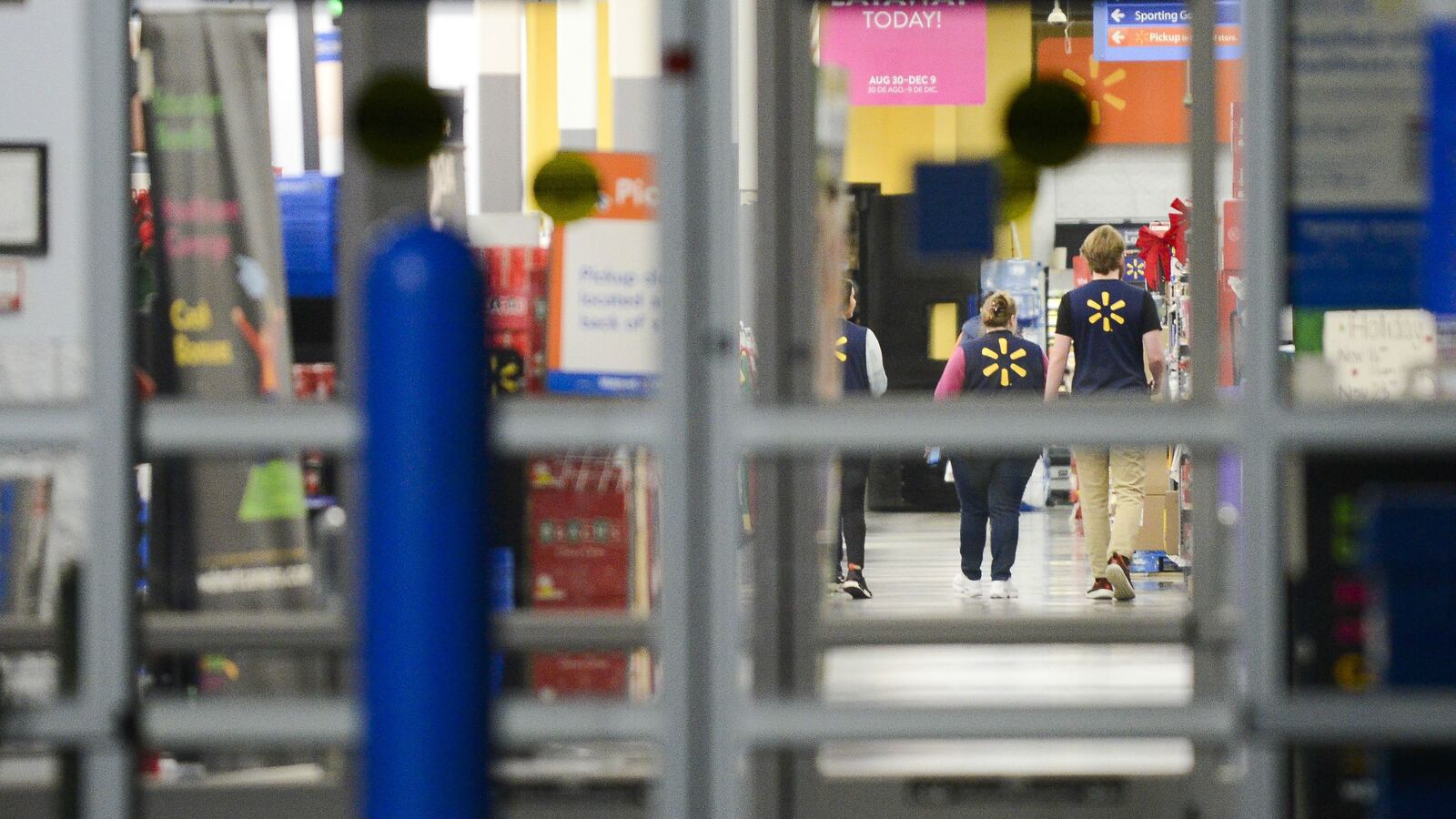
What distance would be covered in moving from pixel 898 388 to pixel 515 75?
6.70 metres

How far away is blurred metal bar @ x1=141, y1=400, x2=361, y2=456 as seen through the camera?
2400 mm

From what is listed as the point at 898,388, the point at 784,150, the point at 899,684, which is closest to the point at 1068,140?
the point at 784,150

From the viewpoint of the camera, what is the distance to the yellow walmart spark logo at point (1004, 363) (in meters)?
6.55

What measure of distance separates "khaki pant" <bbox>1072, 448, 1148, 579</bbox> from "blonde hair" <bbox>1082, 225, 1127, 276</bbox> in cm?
83

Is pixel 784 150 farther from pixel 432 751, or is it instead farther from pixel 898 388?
pixel 898 388

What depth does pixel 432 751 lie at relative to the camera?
177cm

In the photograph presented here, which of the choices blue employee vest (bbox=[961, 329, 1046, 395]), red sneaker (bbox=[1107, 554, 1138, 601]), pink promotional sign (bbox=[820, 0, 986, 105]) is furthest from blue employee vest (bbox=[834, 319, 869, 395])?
pink promotional sign (bbox=[820, 0, 986, 105])

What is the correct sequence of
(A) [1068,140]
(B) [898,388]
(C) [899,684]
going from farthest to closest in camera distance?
(B) [898,388] < (C) [899,684] < (A) [1068,140]

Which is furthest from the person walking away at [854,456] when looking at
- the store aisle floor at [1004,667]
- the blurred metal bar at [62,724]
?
the blurred metal bar at [62,724]

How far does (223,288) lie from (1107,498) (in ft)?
13.5

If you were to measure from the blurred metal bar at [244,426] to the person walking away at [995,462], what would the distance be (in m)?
4.29

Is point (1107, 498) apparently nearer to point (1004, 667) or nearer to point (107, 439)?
point (1004, 667)

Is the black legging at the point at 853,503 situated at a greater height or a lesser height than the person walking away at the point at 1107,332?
lesser

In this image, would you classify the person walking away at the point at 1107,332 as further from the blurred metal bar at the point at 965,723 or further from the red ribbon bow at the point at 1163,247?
the blurred metal bar at the point at 965,723
